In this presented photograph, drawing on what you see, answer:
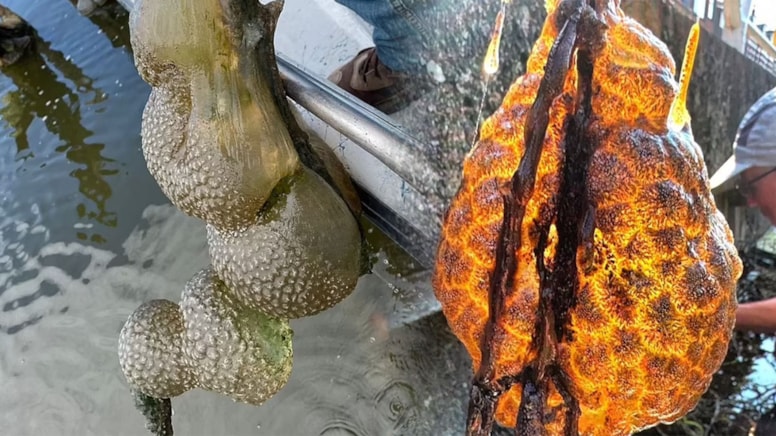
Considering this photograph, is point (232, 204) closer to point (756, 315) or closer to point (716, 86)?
point (716, 86)

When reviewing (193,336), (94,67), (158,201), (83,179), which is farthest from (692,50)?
(94,67)

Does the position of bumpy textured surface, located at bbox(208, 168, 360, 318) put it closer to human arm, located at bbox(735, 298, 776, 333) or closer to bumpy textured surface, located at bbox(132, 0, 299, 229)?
bumpy textured surface, located at bbox(132, 0, 299, 229)

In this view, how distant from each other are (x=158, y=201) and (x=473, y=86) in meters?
1.94

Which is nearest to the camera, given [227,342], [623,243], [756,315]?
[623,243]

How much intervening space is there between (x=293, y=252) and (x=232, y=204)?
15cm

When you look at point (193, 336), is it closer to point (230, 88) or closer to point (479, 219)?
point (230, 88)

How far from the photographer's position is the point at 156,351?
150 cm

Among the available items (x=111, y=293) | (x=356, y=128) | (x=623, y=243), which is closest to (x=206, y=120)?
(x=356, y=128)

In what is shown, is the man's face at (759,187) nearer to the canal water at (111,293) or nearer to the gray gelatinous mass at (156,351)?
the canal water at (111,293)

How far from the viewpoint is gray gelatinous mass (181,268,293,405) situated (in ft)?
4.71

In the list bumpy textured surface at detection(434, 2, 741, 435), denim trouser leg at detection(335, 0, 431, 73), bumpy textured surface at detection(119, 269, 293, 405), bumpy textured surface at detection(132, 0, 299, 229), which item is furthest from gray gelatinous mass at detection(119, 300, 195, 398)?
bumpy textured surface at detection(434, 2, 741, 435)

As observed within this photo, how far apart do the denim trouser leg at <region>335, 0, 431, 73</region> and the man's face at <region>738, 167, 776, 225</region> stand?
0.63 m

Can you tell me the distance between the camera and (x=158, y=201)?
2.73 m

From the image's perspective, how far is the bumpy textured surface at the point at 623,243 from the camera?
0.74 m
